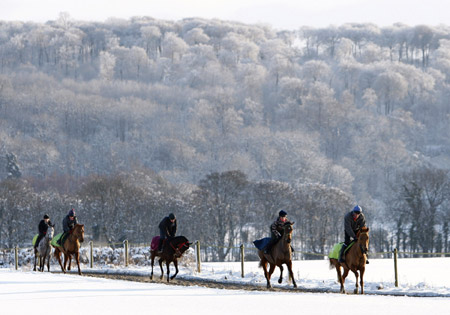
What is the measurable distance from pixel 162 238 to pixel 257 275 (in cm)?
459

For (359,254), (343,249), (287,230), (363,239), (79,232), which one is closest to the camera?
(363,239)

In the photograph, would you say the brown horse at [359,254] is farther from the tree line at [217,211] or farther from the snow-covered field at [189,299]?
the tree line at [217,211]

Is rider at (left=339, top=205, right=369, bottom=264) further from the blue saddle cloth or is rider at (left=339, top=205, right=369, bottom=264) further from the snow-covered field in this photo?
the blue saddle cloth

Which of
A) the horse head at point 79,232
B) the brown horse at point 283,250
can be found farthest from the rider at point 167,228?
the brown horse at point 283,250

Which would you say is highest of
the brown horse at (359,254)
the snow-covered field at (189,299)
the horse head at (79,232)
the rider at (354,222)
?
the rider at (354,222)

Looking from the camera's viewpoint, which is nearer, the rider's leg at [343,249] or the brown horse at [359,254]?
the brown horse at [359,254]

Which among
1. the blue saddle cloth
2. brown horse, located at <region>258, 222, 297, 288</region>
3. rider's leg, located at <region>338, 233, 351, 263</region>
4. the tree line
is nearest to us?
rider's leg, located at <region>338, 233, 351, 263</region>

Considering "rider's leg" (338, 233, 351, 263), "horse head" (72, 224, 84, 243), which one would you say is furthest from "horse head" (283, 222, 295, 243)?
"horse head" (72, 224, 84, 243)

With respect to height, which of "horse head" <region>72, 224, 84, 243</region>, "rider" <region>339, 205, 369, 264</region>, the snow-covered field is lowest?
A: the snow-covered field

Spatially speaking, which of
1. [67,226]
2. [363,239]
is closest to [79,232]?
[67,226]

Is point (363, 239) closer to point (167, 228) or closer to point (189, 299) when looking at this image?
point (189, 299)

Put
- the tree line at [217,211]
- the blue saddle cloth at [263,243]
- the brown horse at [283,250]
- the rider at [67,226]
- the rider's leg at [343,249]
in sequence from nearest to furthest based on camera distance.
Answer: the rider's leg at [343,249] → the brown horse at [283,250] → the blue saddle cloth at [263,243] → the rider at [67,226] → the tree line at [217,211]

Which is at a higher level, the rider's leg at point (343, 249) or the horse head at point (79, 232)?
the horse head at point (79, 232)

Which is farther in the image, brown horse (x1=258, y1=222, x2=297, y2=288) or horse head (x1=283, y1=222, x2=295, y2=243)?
brown horse (x1=258, y1=222, x2=297, y2=288)
